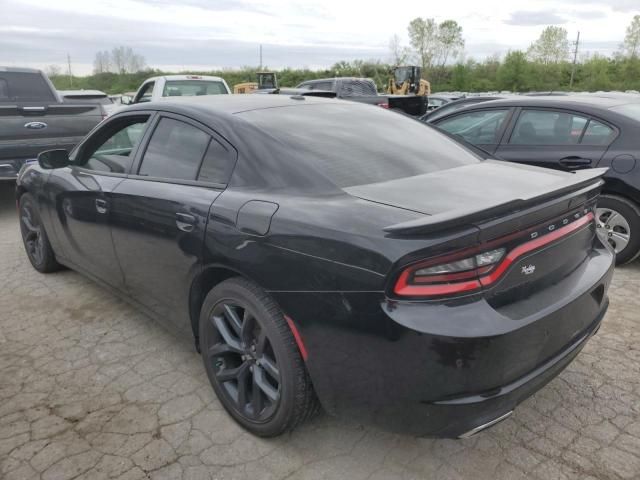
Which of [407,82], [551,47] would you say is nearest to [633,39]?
[551,47]

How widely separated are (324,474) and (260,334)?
65cm

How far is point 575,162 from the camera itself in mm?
4527

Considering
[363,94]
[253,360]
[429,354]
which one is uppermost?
[363,94]

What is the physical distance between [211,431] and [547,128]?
13.6 ft

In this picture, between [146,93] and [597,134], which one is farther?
[146,93]

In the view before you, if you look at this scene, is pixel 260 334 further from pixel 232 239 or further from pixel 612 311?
pixel 612 311

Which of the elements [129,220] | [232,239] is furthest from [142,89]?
[232,239]

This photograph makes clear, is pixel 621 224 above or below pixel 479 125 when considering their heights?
below

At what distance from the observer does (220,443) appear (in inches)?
92.3

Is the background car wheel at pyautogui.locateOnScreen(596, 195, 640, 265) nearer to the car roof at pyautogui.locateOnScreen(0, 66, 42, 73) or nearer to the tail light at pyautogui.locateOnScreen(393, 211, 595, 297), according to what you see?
the tail light at pyautogui.locateOnScreen(393, 211, 595, 297)

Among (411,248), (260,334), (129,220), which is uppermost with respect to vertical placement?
(411,248)

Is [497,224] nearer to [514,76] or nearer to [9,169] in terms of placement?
[9,169]

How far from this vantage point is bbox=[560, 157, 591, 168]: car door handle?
175 inches

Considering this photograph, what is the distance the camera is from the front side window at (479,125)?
5223 mm
